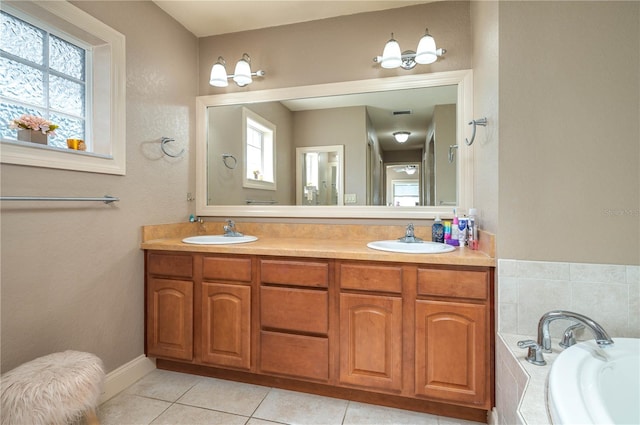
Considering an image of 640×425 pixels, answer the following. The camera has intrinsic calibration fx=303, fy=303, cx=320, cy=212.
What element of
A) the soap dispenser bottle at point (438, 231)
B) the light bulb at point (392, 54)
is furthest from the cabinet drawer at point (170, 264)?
the light bulb at point (392, 54)

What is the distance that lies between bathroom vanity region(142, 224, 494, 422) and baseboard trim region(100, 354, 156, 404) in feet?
0.25

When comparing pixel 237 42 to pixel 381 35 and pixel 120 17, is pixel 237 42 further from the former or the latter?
pixel 381 35

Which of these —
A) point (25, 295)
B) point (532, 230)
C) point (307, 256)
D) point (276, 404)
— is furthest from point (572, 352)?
point (25, 295)

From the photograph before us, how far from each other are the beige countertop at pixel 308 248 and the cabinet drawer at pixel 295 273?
0.18 feet

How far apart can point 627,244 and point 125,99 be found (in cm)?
264

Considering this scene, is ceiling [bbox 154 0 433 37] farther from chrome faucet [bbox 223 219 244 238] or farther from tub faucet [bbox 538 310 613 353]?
tub faucet [bbox 538 310 613 353]

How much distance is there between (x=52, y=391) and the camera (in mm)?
1149

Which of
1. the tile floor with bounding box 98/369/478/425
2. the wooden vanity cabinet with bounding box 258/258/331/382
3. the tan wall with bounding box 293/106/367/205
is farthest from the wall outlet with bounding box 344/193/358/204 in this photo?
the tile floor with bounding box 98/369/478/425

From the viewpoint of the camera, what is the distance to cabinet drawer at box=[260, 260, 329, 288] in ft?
5.50

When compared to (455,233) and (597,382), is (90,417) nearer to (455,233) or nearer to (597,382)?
(597,382)

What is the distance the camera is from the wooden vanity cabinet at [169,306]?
1893 mm

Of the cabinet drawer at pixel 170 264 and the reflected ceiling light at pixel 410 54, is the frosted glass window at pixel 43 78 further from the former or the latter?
the reflected ceiling light at pixel 410 54

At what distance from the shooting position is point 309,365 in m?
1.70

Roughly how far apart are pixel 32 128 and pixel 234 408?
67.6 inches
